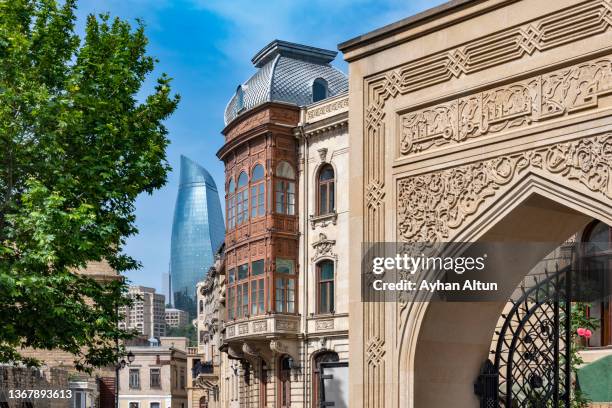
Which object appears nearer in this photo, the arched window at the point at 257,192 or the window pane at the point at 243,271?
the arched window at the point at 257,192

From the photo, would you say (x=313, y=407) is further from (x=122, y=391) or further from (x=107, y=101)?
(x=122, y=391)

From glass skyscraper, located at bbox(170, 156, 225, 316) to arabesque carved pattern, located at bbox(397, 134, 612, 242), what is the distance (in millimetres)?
128461

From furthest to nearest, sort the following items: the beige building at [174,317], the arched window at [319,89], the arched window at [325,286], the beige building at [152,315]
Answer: the beige building at [174,317], the beige building at [152,315], the arched window at [319,89], the arched window at [325,286]

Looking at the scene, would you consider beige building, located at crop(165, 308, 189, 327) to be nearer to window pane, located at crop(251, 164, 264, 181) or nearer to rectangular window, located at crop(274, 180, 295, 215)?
window pane, located at crop(251, 164, 264, 181)

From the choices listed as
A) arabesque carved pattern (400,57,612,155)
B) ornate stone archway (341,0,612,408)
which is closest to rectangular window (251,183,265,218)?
ornate stone archway (341,0,612,408)

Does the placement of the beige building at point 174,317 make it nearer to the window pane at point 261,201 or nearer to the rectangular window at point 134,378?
the rectangular window at point 134,378

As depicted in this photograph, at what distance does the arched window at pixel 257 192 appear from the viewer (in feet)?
74.8

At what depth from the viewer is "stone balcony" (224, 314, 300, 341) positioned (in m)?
22.2

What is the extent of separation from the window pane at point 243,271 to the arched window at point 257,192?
130cm

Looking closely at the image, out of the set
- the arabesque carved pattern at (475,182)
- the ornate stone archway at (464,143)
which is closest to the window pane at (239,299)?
the ornate stone archway at (464,143)

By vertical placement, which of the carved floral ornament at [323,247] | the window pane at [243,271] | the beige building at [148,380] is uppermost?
the carved floral ornament at [323,247]

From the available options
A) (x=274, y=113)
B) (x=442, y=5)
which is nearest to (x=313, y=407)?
(x=274, y=113)

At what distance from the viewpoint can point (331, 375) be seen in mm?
8141

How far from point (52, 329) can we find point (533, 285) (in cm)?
667
